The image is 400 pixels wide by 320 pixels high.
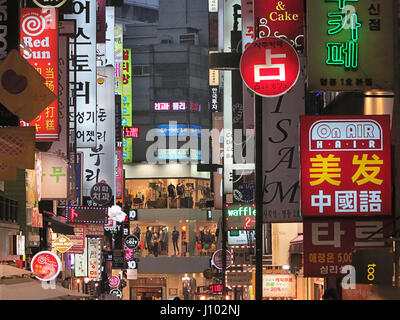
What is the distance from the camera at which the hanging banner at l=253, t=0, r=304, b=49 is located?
13648 mm

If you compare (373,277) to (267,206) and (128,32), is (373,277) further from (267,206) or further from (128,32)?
(128,32)

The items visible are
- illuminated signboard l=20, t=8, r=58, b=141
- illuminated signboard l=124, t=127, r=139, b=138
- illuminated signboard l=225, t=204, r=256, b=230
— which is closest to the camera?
illuminated signboard l=20, t=8, r=58, b=141

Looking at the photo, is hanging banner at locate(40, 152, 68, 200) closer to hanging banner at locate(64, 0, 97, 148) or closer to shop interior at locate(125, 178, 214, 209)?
hanging banner at locate(64, 0, 97, 148)

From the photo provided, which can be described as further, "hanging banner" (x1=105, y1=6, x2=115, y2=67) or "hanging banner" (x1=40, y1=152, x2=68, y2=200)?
"hanging banner" (x1=105, y1=6, x2=115, y2=67)

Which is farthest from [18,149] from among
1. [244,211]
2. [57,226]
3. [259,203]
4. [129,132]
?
[129,132]

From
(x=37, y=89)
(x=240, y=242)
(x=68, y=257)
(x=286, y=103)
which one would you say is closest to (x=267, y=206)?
(x=286, y=103)

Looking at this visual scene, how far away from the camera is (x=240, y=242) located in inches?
1320

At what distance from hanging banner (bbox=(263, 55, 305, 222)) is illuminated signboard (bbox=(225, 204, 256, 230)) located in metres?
15.0

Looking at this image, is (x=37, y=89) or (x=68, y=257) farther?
(x=68, y=257)

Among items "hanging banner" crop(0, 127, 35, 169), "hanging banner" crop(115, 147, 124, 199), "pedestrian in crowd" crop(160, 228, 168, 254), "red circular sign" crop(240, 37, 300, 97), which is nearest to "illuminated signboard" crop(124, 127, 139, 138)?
"pedestrian in crowd" crop(160, 228, 168, 254)

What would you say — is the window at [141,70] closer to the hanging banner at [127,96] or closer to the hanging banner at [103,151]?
the hanging banner at [127,96]

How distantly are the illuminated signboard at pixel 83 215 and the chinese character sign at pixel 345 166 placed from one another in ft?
72.2

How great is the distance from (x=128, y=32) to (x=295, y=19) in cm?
6597

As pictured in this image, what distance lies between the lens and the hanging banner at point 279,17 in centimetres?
1365
